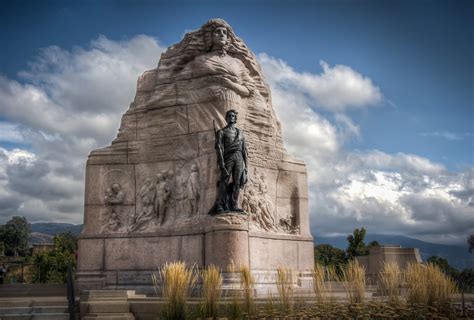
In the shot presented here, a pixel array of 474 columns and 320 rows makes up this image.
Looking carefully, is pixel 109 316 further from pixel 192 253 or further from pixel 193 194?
pixel 193 194

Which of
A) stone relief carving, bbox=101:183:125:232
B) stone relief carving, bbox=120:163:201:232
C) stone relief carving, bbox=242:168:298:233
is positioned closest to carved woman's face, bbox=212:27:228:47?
stone relief carving, bbox=120:163:201:232

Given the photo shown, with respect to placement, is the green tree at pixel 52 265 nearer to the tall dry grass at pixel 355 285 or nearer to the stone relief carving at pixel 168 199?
the stone relief carving at pixel 168 199

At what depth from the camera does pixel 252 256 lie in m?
15.7

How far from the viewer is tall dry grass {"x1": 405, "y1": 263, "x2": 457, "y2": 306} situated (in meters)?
10.6

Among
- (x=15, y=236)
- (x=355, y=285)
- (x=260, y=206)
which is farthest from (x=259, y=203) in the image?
(x=15, y=236)

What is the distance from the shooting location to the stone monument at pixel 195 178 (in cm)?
1577

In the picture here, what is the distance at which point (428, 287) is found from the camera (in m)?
11.0

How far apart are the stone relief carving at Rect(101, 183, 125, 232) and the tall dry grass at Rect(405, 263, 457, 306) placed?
8.85 metres

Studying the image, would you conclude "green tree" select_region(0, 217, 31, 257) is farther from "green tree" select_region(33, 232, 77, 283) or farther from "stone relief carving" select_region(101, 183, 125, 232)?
"stone relief carving" select_region(101, 183, 125, 232)

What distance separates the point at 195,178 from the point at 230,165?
1.43 metres

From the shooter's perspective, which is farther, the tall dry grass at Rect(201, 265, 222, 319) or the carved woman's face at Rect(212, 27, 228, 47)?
the carved woman's face at Rect(212, 27, 228, 47)

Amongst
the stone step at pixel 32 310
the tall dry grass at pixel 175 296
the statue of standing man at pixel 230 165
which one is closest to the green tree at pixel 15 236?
the statue of standing man at pixel 230 165

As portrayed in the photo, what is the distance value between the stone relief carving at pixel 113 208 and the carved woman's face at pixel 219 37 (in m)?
5.05

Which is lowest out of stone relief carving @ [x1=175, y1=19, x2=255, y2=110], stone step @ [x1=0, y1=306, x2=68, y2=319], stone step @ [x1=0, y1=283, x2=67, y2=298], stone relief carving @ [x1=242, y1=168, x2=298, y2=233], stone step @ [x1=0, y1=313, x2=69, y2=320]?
stone step @ [x1=0, y1=313, x2=69, y2=320]
